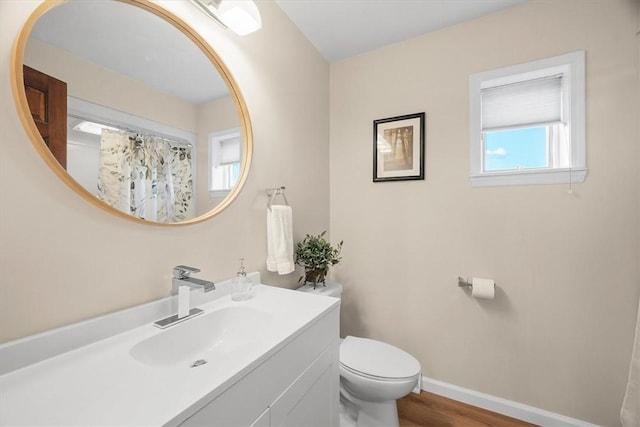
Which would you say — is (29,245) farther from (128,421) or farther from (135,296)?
(128,421)

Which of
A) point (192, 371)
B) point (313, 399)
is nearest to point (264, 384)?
point (192, 371)

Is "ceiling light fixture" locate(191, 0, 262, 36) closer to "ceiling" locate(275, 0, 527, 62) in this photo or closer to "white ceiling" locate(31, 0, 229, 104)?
"white ceiling" locate(31, 0, 229, 104)

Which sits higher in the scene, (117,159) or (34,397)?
(117,159)

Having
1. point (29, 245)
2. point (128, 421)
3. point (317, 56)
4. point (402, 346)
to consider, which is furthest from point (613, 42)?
point (29, 245)

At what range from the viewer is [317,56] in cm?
201

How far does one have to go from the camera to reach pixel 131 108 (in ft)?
3.01

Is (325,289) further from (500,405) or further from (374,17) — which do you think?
(374,17)

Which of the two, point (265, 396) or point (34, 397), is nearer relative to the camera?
point (34, 397)

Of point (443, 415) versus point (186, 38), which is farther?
point (443, 415)

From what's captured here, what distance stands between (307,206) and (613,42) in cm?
187

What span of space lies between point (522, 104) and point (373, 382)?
5.96ft

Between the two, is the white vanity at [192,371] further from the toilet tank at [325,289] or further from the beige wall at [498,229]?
the beige wall at [498,229]

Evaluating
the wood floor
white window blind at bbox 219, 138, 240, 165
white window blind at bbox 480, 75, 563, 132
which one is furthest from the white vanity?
white window blind at bbox 480, 75, 563, 132

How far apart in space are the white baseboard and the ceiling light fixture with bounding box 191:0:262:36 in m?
2.31
